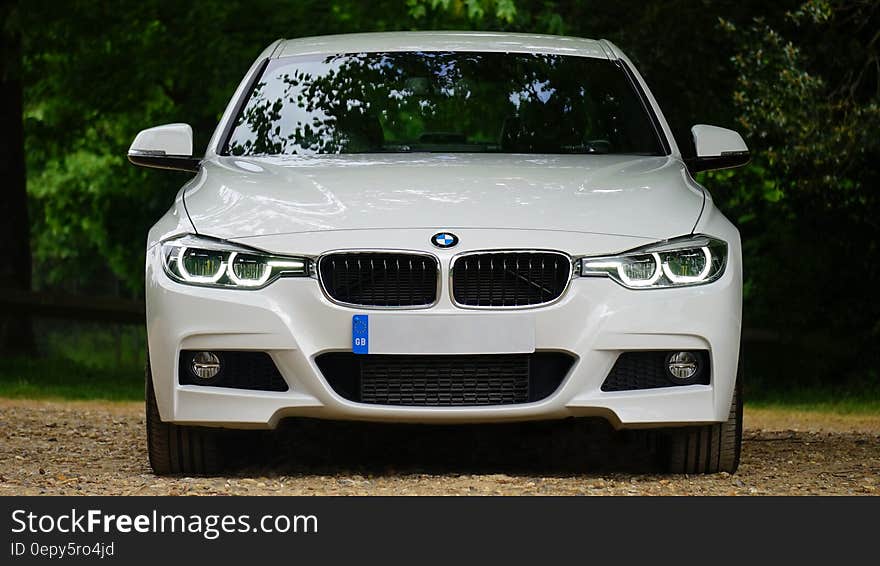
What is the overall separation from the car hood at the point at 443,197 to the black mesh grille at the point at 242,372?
43 centimetres

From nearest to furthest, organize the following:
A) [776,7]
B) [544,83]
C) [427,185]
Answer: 1. [427,185]
2. [544,83]
3. [776,7]

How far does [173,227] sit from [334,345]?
0.80m

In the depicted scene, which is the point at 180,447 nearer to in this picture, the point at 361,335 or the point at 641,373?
the point at 361,335

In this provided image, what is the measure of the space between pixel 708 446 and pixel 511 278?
1.09m

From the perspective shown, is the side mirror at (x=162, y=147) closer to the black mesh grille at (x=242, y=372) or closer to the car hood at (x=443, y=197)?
the car hood at (x=443, y=197)

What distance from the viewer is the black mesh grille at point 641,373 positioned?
5719 millimetres

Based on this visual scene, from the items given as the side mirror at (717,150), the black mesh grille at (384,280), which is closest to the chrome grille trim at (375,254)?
the black mesh grille at (384,280)

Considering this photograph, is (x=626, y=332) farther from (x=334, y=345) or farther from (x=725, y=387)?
(x=334, y=345)

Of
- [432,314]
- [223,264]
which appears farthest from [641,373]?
[223,264]

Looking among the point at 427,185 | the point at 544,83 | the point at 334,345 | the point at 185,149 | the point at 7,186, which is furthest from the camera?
the point at 7,186

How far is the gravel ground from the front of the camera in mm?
5727

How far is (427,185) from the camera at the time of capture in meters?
5.97
